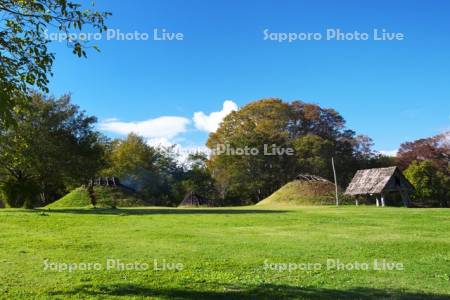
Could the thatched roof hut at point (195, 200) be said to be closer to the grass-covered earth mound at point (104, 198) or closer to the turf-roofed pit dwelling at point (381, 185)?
the grass-covered earth mound at point (104, 198)

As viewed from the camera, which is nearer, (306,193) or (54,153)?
(54,153)

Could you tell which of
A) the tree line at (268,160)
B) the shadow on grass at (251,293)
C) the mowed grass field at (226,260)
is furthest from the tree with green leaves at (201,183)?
the shadow on grass at (251,293)

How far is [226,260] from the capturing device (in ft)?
38.9

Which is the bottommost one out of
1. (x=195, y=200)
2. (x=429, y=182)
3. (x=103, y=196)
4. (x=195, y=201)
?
A: (x=195, y=201)

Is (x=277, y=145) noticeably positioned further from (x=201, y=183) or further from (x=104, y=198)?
(x=104, y=198)

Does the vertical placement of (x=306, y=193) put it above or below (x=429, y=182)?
below

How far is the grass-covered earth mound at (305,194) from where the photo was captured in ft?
193

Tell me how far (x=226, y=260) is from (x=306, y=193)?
48.7 m

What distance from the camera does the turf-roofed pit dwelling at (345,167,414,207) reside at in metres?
53.0

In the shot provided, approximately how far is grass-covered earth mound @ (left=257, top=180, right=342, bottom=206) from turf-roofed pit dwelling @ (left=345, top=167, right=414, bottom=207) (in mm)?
3638

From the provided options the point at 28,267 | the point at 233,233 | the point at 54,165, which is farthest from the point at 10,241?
the point at 54,165

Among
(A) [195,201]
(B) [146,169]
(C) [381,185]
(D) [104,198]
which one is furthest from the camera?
(B) [146,169]

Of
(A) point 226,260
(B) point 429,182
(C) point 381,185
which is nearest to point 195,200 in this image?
(C) point 381,185

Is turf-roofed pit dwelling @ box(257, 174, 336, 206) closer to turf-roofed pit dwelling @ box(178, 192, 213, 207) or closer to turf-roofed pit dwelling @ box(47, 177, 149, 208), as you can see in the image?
turf-roofed pit dwelling @ box(178, 192, 213, 207)
